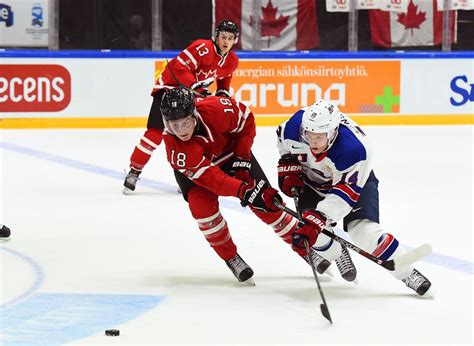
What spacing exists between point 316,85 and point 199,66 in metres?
3.39

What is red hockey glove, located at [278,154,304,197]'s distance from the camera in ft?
13.3

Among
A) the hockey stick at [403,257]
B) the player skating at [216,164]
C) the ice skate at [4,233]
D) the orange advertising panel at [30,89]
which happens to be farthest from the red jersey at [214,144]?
the orange advertising panel at [30,89]

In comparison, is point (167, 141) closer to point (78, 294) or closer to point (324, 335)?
point (78, 294)

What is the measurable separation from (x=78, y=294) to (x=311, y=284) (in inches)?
35.8

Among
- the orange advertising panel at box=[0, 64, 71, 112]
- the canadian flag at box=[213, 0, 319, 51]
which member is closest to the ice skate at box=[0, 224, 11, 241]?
the orange advertising panel at box=[0, 64, 71, 112]

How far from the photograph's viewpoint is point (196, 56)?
6.61 meters

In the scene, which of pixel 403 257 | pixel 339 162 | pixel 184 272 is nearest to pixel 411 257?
pixel 403 257

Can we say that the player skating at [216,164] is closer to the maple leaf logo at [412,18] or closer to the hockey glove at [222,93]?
the hockey glove at [222,93]

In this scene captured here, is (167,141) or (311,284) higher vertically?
(167,141)

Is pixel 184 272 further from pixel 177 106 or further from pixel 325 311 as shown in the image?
pixel 325 311

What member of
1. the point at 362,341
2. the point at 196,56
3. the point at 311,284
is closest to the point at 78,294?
the point at 311,284

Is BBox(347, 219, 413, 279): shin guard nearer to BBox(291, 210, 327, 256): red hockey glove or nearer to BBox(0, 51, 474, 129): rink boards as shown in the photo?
BBox(291, 210, 327, 256): red hockey glove

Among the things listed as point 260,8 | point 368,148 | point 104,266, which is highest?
point 260,8

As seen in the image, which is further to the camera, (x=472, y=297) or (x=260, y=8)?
(x=260, y=8)
